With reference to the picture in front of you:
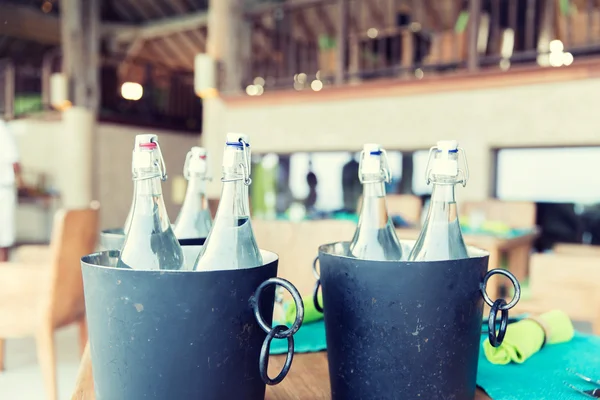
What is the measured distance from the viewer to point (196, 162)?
761 mm

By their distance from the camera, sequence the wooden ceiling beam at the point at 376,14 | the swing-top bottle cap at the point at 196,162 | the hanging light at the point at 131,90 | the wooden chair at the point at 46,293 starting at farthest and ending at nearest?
the hanging light at the point at 131,90
the wooden ceiling beam at the point at 376,14
the wooden chair at the point at 46,293
the swing-top bottle cap at the point at 196,162

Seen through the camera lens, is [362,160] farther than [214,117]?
No

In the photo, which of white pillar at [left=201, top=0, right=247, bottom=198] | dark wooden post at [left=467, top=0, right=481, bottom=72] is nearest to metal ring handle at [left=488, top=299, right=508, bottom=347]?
dark wooden post at [left=467, top=0, right=481, bottom=72]

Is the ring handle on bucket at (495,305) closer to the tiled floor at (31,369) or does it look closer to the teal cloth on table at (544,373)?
the teal cloth on table at (544,373)

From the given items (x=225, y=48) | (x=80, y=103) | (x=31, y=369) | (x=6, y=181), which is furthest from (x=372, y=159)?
(x=80, y=103)

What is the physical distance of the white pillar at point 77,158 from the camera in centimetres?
766

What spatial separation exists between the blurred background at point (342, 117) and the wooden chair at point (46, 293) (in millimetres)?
386

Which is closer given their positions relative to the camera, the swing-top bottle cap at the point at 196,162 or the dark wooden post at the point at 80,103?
the swing-top bottle cap at the point at 196,162

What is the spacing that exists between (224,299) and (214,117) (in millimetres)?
5979

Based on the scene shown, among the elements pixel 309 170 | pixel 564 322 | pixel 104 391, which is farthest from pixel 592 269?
pixel 309 170

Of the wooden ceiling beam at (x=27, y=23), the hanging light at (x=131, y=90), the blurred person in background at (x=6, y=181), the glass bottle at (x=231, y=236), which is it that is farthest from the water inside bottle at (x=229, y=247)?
the wooden ceiling beam at (x=27, y=23)

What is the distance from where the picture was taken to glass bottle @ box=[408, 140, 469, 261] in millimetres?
495

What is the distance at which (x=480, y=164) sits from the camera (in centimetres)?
489

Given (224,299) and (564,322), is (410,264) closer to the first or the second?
(224,299)
